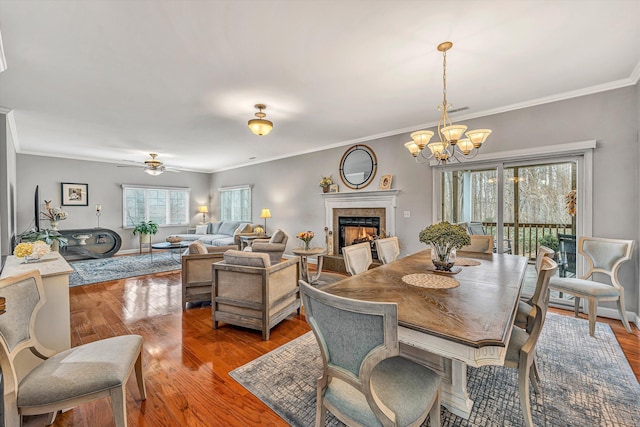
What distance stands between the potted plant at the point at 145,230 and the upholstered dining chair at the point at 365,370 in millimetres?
8022

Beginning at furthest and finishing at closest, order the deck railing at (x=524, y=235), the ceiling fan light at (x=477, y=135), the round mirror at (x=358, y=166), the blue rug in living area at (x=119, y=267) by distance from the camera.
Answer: the round mirror at (x=358, y=166) < the blue rug in living area at (x=119, y=267) < the deck railing at (x=524, y=235) < the ceiling fan light at (x=477, y=135)

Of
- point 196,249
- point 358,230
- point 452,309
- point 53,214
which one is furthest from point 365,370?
point 53,214

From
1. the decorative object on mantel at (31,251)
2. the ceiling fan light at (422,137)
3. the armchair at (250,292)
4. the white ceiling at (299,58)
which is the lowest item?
the armchair at (250,292)

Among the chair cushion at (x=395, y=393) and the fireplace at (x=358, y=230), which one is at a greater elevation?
the fireplace at (x=358, y=230)

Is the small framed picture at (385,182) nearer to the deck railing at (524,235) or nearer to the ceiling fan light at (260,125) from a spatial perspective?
the deck railing at (524,235)

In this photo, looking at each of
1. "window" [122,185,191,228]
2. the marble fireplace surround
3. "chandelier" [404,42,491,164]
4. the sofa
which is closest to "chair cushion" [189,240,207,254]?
the marble fireplace surround

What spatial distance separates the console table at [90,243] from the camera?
6.36 metres

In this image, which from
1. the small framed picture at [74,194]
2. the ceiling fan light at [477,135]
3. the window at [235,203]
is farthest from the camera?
the window at [235,203]

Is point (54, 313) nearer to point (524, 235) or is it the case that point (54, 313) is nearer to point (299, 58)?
point (299, 58)

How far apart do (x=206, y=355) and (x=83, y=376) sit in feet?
3.70

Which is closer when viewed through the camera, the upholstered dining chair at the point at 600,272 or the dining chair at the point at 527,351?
the dining chair at the point at 527,351

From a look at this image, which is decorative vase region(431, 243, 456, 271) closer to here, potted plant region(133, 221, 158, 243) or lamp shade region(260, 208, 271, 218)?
lamp shade region(260, 208, 271, 218)

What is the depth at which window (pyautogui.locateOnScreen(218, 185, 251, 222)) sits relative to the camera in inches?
310

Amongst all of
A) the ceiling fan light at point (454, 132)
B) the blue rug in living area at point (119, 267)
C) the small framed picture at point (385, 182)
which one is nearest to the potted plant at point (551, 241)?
the small framed picture at point (385, 182)
